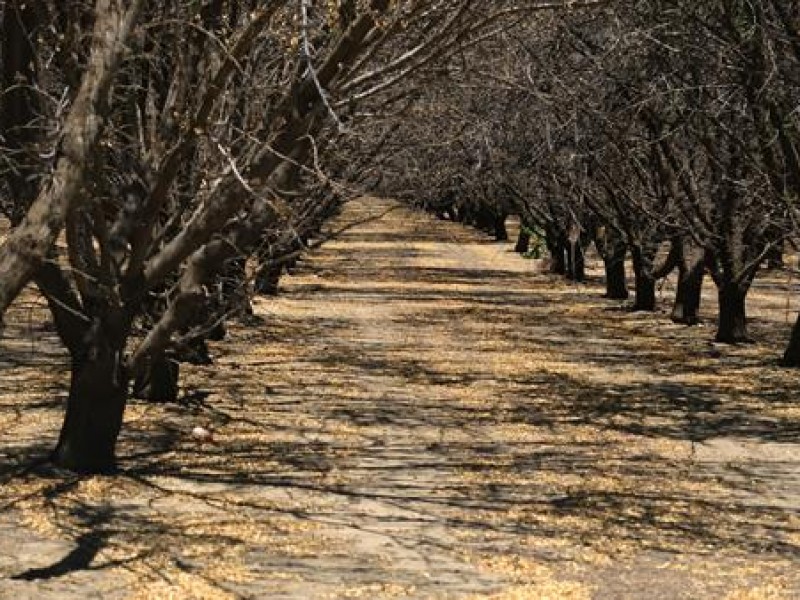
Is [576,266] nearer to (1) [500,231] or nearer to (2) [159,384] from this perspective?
(1) [500,231]

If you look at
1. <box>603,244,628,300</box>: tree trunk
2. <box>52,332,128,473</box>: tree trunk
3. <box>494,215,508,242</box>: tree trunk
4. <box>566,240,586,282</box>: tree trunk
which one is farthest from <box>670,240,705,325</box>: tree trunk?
<box>494,215,508,242</box>: tree trunk

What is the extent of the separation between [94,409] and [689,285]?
1579 cm

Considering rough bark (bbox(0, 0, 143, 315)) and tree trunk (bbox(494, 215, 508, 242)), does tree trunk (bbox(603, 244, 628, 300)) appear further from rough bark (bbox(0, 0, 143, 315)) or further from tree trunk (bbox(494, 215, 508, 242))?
tree trunk (bbox(494, 215, 508, 242))

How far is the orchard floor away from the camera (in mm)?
7789

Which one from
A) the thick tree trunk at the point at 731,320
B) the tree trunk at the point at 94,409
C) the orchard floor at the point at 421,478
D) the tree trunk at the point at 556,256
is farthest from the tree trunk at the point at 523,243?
the tree trunk at the point at 94,409

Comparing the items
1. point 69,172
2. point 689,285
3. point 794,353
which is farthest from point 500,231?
point 69,172

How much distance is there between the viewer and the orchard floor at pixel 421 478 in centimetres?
779

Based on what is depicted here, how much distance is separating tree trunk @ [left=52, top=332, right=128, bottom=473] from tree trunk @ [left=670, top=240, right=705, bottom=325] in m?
14.9

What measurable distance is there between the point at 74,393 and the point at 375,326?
45.5 feet

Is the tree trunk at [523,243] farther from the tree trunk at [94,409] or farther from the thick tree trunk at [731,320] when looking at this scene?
the tree trunk at [94,409]

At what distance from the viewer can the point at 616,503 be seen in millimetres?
9742

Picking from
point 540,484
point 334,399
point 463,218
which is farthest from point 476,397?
point 463,218

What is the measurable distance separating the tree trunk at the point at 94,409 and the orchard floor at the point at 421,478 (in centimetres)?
25

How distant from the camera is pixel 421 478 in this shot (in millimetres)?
10453
